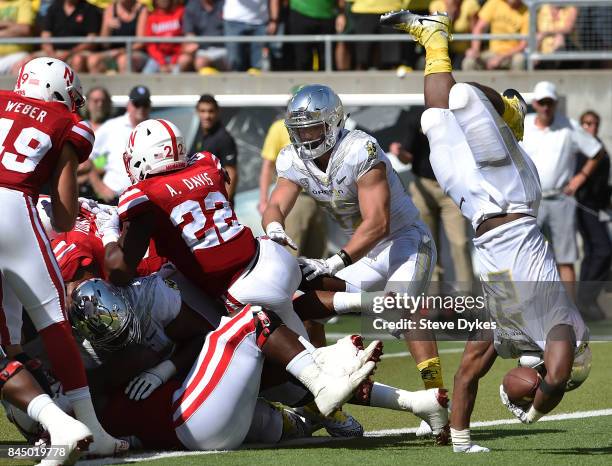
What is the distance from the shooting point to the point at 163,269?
20.8 ft

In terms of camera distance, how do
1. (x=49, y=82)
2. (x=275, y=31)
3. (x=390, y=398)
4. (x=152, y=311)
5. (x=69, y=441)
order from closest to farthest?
(x=69, y=441)
(x=49, y=82)
(x=152, y=311)
(x=390, y=398)
(x=275, y=31)

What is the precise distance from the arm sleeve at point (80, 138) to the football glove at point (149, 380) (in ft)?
3.48

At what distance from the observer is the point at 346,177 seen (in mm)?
6742

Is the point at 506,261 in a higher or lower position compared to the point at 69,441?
higher

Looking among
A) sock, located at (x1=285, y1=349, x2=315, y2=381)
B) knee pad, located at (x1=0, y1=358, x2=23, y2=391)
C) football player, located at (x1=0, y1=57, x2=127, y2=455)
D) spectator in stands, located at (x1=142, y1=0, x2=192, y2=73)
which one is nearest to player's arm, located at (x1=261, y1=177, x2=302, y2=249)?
sock, located at (x1=285, y1=349, x2=315, y2=381)

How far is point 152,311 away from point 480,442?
5.60ft

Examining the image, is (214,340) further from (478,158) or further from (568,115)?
(568,115)

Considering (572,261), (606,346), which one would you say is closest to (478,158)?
(606,346)

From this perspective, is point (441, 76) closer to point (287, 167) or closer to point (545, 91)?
point (287, 167)

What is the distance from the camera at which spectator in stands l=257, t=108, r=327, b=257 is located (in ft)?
35.3

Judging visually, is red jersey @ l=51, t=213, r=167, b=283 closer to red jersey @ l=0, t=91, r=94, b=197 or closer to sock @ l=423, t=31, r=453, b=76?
red jersey @ l=0, t=91, r=94, b=197

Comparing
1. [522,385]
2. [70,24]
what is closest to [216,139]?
[70,24]

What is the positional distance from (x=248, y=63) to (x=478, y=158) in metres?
7.52

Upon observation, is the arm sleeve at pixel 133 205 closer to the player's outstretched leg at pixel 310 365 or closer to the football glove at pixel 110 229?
the football glove at pixel 110 229
